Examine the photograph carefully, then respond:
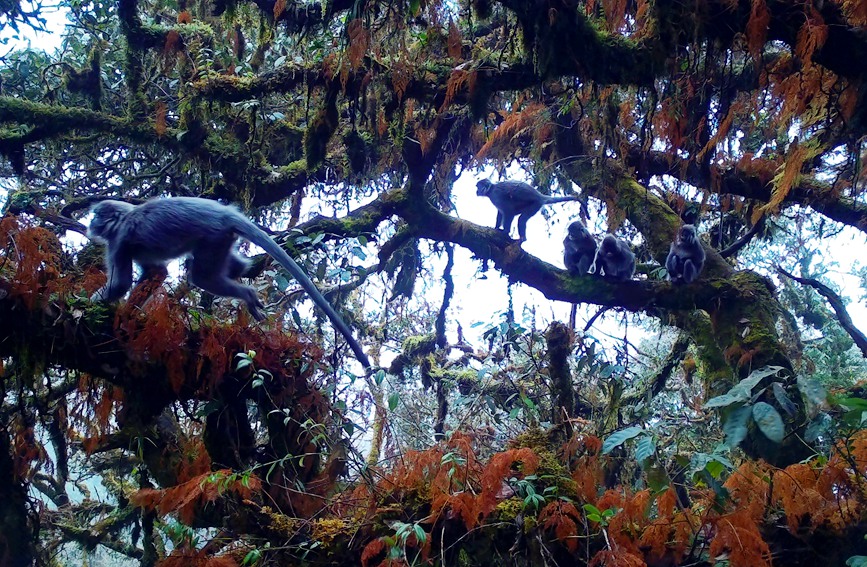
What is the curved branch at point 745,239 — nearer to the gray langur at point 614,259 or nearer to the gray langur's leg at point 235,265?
the gray langur at point 614,259

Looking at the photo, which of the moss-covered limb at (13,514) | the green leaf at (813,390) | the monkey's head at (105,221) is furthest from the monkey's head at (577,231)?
the moss-covered limb at (13,514)

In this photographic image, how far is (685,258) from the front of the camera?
646cm

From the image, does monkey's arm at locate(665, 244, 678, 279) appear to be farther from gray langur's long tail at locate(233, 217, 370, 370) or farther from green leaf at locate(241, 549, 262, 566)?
green leaf at locate(241, 549, 262, 566)

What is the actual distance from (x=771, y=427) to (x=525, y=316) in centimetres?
456

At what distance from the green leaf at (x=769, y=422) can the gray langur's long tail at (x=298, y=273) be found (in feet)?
7.72

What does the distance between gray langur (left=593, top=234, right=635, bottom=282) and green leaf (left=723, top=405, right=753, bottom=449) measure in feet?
12.9

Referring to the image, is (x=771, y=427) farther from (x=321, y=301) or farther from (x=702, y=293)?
(x=702, y=293)

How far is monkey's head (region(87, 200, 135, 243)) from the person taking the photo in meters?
5.04

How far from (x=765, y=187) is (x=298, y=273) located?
4.68 m

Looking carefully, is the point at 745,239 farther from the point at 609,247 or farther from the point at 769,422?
the point at 769,422

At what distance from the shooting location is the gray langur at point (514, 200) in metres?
8.12

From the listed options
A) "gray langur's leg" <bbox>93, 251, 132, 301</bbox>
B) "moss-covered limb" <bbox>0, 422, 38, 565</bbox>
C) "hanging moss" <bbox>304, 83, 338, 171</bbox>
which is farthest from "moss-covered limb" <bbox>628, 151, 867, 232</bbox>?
"moss-covered limb" <bbox>0, 422, 38, 565</bbox>

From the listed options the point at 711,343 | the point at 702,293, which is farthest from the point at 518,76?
the point at 711,343

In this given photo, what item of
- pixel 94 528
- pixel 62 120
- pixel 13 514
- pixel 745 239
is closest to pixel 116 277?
pixel 13 514
